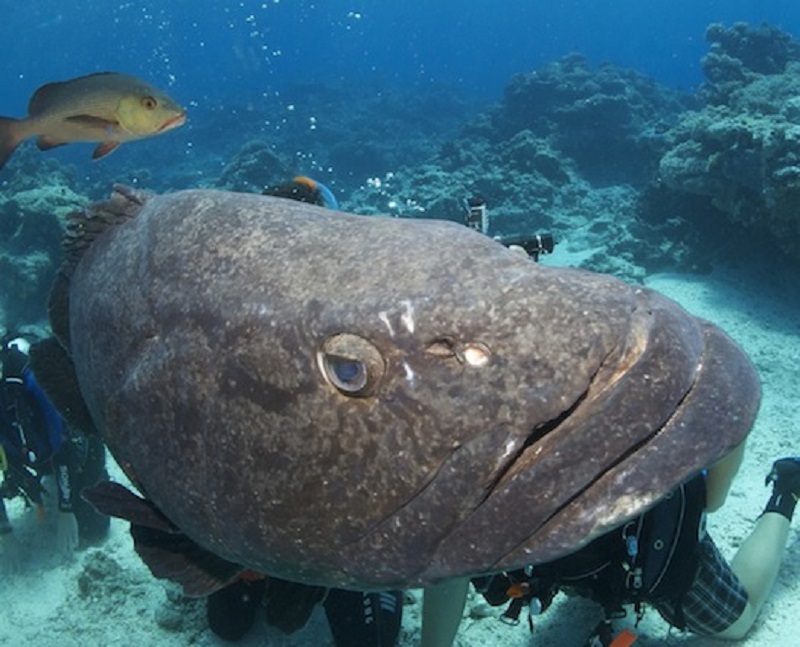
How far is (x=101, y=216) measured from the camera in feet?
8.43

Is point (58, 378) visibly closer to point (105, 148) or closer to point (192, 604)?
point (105, 148)

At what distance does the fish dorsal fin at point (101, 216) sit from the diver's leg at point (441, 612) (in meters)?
2.48

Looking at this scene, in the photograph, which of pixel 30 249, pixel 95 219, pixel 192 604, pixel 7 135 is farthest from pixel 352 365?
pixel 30 249

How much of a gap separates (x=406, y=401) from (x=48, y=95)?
351cm

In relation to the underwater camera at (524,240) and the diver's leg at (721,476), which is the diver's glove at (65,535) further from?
the diver's leg at (721,476)

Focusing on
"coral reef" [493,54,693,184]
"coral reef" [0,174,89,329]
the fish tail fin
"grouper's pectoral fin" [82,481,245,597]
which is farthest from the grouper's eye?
"coral reef" [493,54,693,184]

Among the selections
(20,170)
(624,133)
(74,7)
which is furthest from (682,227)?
(74,7)

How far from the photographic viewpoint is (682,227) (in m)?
11.5

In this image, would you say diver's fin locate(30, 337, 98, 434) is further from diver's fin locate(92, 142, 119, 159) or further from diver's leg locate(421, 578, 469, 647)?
diver's fin locate(92, 142, 119, 159)

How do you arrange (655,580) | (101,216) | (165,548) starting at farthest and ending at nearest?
1. (655,580)
2. (101,216)
3. (165,548)

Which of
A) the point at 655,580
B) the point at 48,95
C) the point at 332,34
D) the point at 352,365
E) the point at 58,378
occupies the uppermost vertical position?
the point at 48,95

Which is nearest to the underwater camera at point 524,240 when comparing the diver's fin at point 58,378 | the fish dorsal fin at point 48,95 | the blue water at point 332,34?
the diver's fin at point 58,378

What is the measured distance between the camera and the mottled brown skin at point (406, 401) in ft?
4.94

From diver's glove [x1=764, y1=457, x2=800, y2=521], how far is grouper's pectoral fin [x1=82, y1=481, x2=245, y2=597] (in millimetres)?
4223
